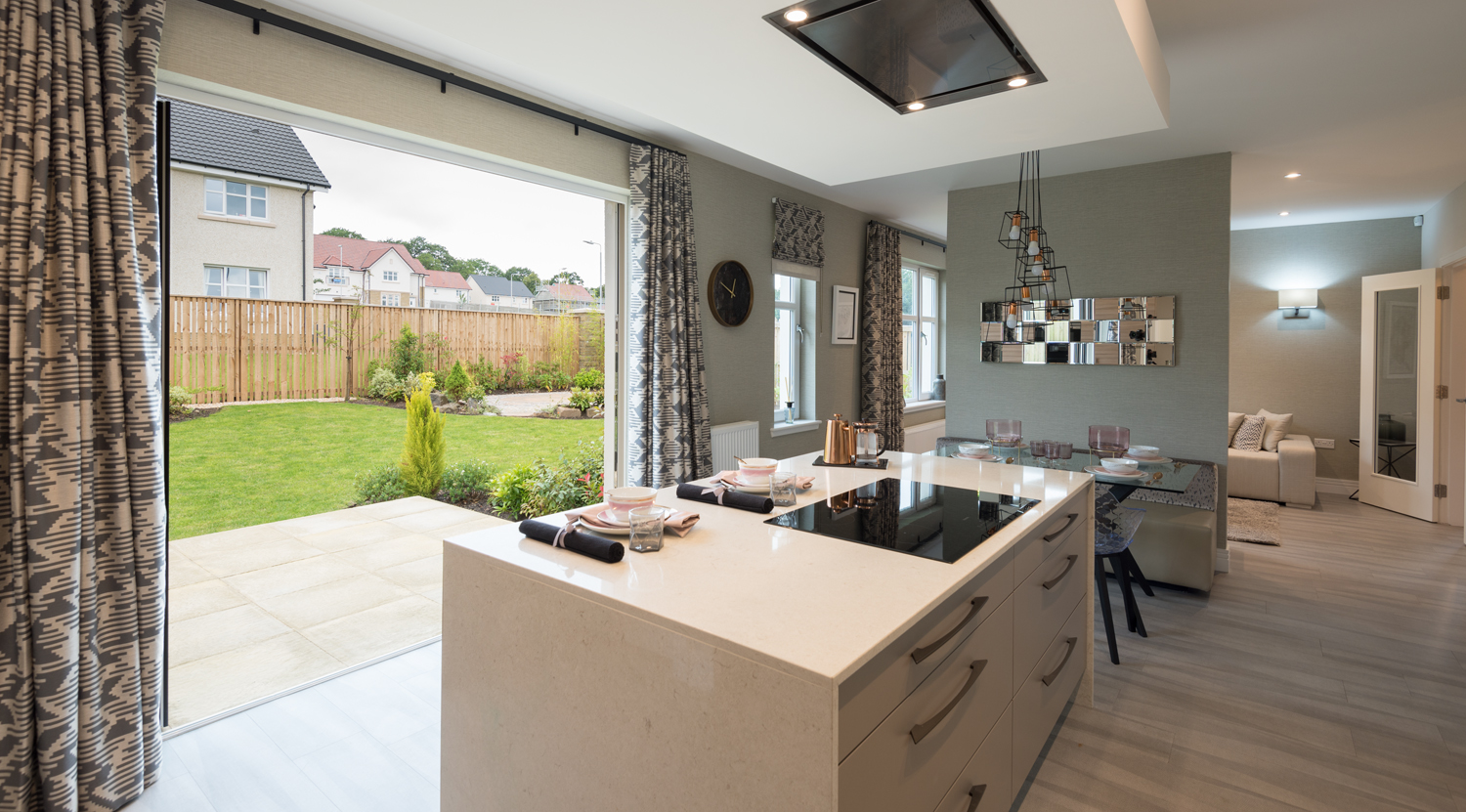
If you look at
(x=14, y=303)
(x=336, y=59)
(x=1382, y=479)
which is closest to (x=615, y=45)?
(x=336, y=59)

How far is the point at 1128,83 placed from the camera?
6.82ft

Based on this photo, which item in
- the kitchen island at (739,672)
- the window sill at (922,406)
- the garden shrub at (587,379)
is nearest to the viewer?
the kitchen island at (739,672)

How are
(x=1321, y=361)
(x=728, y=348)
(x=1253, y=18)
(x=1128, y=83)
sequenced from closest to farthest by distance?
(x=1128, y=83), (x=1253, y=18), (x=728, y=348), (x=1321, y=361)

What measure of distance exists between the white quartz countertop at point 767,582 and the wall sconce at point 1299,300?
6.41m

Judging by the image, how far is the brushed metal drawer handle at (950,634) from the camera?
3.79ft

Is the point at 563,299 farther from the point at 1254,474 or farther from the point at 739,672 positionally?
the point at 1254,474

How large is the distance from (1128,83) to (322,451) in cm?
501

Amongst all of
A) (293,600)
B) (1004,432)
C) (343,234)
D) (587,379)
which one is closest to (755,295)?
(587,379)

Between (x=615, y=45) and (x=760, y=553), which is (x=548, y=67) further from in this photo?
(x=760, y=553)

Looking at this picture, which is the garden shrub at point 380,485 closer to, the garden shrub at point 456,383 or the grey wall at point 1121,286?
the garden shrub at point 456,383

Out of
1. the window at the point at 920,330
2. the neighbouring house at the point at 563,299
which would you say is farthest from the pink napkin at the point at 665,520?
the window at the point at 920,330

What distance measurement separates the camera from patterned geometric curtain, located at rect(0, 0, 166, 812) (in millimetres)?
1739

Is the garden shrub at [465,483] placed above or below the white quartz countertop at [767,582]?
below

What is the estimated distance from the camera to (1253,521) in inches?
203
